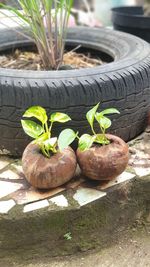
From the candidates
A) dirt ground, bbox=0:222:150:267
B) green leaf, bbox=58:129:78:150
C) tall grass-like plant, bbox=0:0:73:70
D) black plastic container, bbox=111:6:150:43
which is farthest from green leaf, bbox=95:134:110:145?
black plastic container, bbox=111:6:150:43

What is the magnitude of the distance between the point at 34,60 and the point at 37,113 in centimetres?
72

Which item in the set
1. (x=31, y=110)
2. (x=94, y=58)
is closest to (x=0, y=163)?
(x=31, y=110)

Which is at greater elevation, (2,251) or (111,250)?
(2,251)

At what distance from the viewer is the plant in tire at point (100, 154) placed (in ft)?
4.09

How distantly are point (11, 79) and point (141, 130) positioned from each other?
62 cm

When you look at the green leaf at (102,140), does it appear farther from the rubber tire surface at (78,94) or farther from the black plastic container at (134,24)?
the black plastic container at (134,24)

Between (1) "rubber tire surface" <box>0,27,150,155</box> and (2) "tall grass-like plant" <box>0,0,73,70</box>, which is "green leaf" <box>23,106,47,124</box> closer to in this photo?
(1) "rubber tire surface" <box>0,27,150,155</box>

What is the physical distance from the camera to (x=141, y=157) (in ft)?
4.85

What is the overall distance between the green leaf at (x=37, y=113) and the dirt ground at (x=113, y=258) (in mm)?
477

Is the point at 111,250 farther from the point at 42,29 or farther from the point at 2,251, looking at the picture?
the point at 42,29

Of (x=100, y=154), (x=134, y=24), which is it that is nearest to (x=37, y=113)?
(x=100, y=154)

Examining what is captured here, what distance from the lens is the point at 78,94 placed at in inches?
54.2

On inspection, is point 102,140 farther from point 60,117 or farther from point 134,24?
point 134,24

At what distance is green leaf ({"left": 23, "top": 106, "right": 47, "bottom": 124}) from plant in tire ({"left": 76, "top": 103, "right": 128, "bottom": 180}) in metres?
0.15
